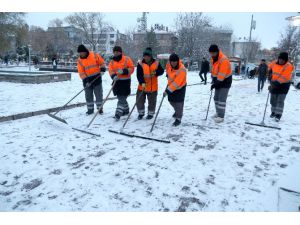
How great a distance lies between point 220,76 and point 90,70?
2.90 m

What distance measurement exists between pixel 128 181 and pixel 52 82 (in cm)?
1087

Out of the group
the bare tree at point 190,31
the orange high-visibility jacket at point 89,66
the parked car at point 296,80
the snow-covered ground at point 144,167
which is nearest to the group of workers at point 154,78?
the orange high-visibility jacket at point 89,66

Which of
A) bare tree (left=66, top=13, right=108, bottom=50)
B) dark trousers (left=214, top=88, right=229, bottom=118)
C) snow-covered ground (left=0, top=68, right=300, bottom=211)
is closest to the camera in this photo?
snow-covered ground (left=0, top=68, right=300, bottom=211)

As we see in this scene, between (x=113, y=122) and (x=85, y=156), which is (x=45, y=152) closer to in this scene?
(x=85, y=156)

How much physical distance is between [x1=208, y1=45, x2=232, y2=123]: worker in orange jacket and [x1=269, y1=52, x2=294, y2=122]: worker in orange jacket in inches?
50.7

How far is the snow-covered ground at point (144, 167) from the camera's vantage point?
2496 millimetres

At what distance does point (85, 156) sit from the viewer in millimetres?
3525

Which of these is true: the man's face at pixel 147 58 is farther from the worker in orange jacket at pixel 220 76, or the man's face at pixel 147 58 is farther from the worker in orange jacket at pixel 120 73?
the worker in orange jacket at pixel 220 76

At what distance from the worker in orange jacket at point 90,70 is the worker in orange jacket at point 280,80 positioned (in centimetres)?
406

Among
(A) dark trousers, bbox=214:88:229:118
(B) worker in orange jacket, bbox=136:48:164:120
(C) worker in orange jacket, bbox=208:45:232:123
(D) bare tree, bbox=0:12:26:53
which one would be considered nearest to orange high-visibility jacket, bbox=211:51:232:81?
(C) worker in orange jacket, bbox=208:45:232:123

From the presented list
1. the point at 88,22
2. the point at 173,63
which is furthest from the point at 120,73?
the point at 88,22

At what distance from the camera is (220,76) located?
16.9 feet

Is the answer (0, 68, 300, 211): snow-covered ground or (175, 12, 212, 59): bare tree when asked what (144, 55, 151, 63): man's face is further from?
(175, 12, 212, 59): bare tree

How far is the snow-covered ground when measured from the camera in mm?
2496
